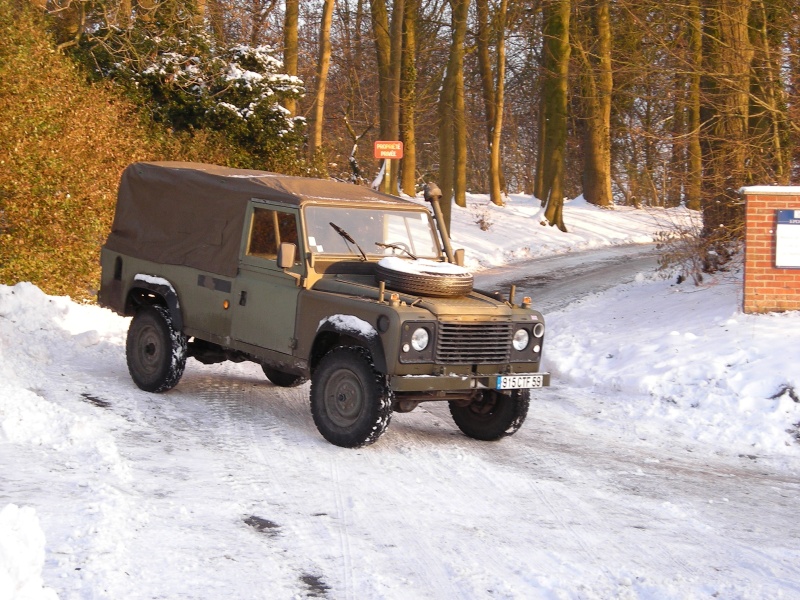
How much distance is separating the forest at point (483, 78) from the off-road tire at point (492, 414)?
633 centimetres

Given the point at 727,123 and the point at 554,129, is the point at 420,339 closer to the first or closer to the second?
the point at 727,123

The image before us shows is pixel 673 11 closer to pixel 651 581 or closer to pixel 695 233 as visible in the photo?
pixel 695 233

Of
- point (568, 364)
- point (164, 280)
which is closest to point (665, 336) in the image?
point (568, 364)

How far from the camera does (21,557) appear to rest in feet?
14.1

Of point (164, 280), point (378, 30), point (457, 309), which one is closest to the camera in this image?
point (457, 309)

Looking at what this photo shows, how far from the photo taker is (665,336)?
1230 centimetres

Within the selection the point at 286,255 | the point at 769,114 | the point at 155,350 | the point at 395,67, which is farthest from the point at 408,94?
the point at 286,255

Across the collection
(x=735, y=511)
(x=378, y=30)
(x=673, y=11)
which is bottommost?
(x=735, y=511)

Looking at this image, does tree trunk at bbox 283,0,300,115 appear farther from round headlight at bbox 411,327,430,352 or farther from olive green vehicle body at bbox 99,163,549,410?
round headlight at bbox 411,327,430,352

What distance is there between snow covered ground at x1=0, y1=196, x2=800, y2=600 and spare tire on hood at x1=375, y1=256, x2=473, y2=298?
49.8 inches

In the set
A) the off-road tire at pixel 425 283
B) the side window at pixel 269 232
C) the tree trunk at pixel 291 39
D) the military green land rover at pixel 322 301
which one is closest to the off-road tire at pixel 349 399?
the military green land rover at pixel 322 301

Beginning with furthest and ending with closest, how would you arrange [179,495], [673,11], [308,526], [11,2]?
1. [11,2]
2. [673,11]
3. [179,495]
4. [308,526]

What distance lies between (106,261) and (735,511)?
686 cm

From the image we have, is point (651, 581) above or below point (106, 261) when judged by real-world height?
below
